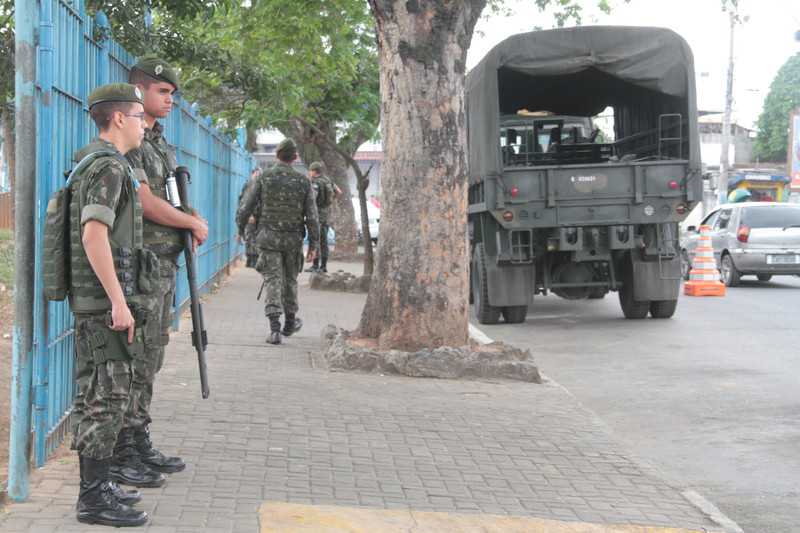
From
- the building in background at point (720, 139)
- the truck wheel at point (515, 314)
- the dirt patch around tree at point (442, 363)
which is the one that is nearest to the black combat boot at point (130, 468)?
the dirt patch around tree at point (442, 363)

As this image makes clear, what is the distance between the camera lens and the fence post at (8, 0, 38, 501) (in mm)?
4582

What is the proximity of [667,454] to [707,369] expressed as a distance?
3.31 meters

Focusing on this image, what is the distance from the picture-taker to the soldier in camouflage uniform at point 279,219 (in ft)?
33.1

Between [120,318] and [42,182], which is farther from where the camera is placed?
[42,182]

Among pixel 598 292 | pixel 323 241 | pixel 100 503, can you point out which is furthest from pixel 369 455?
pixel 323 241

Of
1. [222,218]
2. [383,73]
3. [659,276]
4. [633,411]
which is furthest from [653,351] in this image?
[222,218]

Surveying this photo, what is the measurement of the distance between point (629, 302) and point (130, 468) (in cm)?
948

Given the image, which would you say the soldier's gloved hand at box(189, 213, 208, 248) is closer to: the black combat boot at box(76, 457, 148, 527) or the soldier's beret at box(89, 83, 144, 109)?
the soldier's beret at box(89, 83, 144, 109)

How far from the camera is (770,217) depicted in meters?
19.4

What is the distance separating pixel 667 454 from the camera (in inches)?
261

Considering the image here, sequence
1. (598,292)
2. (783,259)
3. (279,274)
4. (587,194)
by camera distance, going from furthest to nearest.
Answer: (783,259), (598,292), (587,194), (279,274)

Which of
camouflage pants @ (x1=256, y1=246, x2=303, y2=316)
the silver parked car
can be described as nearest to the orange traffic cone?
the silver parked car

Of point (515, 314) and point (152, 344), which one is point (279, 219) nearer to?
point (515, 314)

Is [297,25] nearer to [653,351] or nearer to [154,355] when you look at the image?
[653,351]
